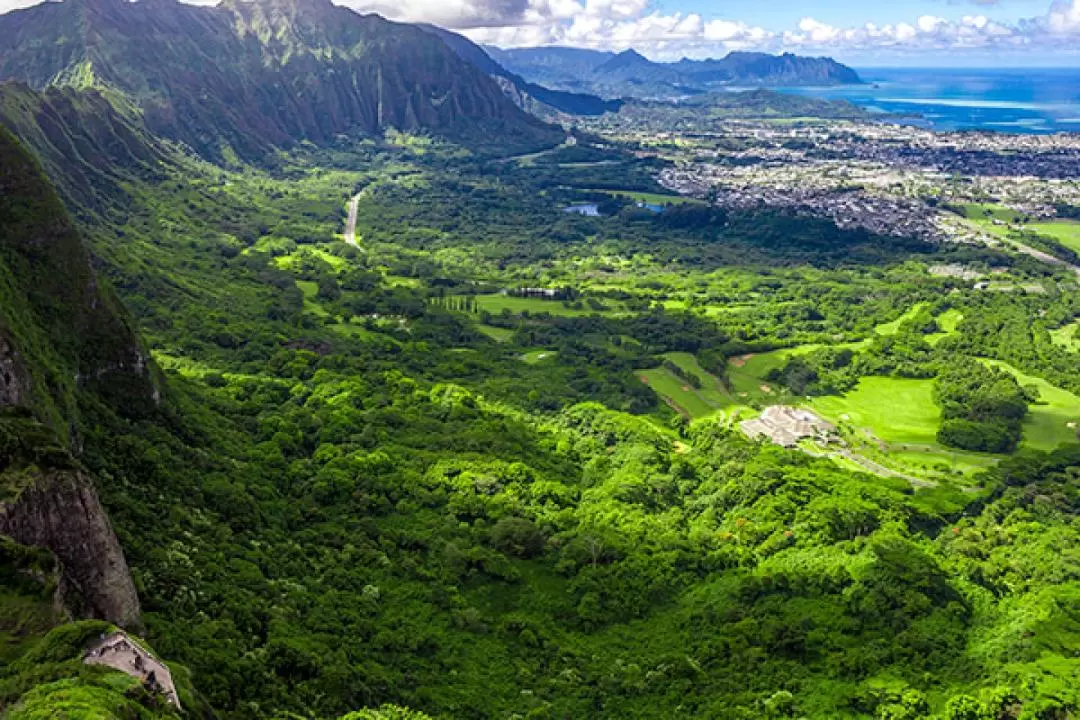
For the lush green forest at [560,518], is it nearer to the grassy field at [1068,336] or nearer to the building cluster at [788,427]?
the grassy field at [1068,336]

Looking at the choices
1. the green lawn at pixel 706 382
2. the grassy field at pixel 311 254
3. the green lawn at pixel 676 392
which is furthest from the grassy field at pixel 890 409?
A: the grassy field at pixel 311 254

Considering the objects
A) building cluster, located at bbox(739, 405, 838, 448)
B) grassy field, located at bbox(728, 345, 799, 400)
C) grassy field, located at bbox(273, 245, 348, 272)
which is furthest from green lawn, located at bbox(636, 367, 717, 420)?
grassy field, located at bbox(273, 245, 348, 272)

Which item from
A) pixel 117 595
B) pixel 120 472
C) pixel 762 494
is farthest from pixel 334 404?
pixel 117 595

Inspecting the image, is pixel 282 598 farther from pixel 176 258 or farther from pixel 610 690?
pixel 176 258

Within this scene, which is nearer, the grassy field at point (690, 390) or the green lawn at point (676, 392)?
the green lawn at point (676, 392)

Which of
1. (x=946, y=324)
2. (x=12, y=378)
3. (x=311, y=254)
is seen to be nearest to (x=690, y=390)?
(x=946, y=324)

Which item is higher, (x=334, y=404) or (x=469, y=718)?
(x=334, y=404)

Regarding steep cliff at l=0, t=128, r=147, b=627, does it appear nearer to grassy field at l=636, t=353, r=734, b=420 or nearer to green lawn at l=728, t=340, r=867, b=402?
grassy field at l=636, t=353, r=734, b=420
